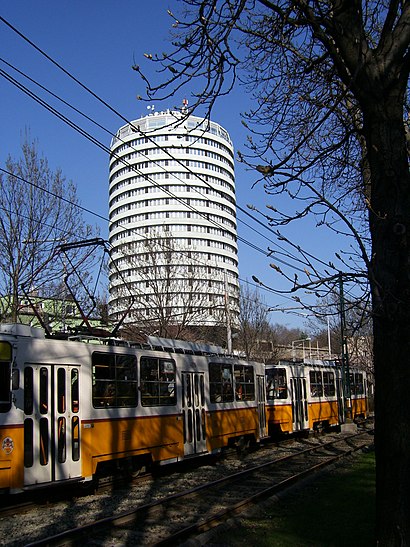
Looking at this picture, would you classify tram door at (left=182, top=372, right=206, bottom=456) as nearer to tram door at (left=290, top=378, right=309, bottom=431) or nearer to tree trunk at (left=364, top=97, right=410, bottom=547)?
tram door at (left=290, top=378, right=309, bottom=431)

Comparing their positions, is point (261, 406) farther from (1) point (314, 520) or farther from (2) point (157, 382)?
(1) point (314, 520)

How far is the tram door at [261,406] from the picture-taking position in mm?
20266

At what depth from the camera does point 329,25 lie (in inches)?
245

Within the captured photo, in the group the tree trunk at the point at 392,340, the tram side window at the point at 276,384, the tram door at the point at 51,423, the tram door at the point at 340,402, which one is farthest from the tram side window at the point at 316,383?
the tree trunk at the point at 392,340

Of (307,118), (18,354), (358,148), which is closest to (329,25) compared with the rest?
(307,118)

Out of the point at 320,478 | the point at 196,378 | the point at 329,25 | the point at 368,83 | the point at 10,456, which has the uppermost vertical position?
the point at 329,25

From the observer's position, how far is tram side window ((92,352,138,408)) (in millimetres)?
12055

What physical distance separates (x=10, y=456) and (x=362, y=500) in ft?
19.5

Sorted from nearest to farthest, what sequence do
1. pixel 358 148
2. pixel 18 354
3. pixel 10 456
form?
pixel 10 456
pixel 18 354
pixel 358 148

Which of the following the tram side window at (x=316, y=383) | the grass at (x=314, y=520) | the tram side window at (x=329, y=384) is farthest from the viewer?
the tram side window at (x=329, y=384)

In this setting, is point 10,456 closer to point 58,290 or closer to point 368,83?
point 368,83

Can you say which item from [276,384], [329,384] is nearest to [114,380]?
[276,384]

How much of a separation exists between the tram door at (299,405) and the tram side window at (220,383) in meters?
6.35

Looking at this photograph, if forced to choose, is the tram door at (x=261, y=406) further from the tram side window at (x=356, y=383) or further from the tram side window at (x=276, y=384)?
the tram side window at (x=356, y=383)
